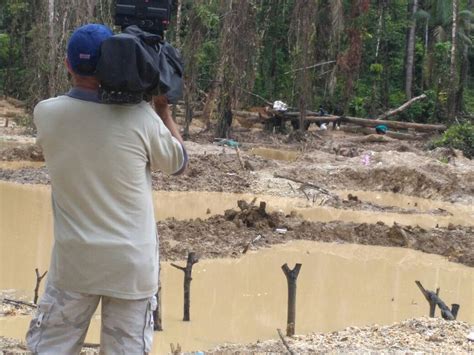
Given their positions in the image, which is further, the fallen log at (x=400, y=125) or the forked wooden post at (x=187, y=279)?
the fallen log at (x=400, y=125)

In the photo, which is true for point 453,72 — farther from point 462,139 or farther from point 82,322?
point 82,322

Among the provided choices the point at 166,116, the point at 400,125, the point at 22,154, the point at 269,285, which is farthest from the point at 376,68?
the point at 166,116

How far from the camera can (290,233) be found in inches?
433

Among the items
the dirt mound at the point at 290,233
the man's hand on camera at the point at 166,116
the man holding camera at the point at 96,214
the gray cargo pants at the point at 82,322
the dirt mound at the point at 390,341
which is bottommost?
the dirt mound at the point at 290,233

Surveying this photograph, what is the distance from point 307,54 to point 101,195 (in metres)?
17.4

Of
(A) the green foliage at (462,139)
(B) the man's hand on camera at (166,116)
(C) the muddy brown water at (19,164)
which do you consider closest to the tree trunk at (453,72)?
(A) the green foliage at (462,139)

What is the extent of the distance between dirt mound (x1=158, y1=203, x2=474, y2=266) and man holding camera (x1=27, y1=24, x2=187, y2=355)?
721 cm

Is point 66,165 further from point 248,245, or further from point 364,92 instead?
point 364,92

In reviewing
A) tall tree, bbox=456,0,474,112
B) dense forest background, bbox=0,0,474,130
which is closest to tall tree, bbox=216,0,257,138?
dense forest background, bbox=0,0,474,130

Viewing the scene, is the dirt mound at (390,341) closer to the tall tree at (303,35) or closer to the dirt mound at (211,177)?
the dirt mound at (211,177)

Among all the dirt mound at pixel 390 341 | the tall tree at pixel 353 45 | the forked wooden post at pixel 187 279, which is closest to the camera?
the dirt mound at pixel 390 341

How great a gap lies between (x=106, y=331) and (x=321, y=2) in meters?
26.0

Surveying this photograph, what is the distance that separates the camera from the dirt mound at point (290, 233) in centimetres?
1027

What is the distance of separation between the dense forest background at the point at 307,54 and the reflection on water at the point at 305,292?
721 cm
